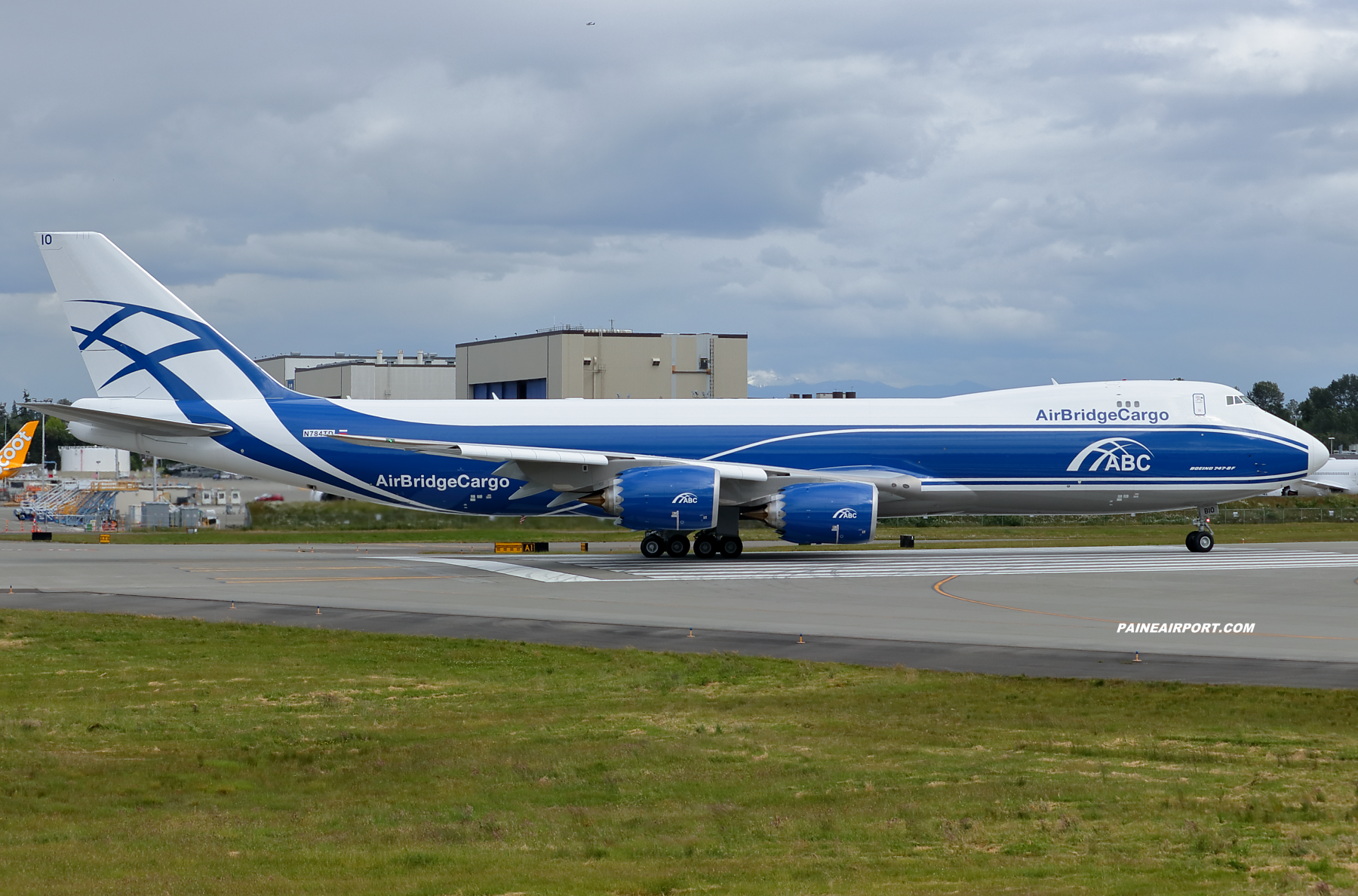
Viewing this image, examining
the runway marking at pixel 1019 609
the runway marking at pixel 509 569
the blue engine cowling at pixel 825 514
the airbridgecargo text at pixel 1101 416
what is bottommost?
the runway marking at pixel 509 569

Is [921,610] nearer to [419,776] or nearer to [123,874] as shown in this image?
[419,776]

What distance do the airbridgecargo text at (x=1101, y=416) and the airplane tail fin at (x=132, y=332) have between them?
24.2 m

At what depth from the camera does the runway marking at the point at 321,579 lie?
29.5m

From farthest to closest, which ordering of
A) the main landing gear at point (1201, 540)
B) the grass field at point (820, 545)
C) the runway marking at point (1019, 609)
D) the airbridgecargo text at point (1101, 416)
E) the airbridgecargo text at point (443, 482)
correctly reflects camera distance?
the grass field at point (820, 545) → the main landing gear at point (1201, 540) → the airbridgecargo text at point (1101, 416) → the airbridgecargo text at point (443, 482) → the runway marking at point (1019, 609)

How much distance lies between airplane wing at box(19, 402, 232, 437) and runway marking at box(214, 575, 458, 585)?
7.66 meters

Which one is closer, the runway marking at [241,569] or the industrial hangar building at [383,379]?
the runway marking at [241,569]

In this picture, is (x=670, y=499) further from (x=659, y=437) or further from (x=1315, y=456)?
(x=1315, y=456)

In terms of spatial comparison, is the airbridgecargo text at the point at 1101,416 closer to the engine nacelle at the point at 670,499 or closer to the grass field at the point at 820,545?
the grass field at the point at 820,545

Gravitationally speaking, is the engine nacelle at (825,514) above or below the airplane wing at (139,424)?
below

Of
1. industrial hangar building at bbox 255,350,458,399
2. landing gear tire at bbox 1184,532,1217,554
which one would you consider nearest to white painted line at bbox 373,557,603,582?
landing gear tire at bbox 1184,532,1217,554

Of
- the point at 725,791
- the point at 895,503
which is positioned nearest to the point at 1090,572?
the point at 895,503

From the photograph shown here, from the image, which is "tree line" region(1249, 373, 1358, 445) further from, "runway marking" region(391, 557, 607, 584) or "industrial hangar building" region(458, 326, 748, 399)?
"runway marking" region(391, 557, 607, 584)

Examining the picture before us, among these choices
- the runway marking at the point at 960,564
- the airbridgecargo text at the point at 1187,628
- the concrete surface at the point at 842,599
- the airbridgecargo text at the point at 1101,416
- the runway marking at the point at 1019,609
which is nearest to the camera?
the concrete surface at the point at 842,599

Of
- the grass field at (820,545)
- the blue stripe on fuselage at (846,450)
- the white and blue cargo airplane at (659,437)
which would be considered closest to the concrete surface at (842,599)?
the white and blue cargo airplane at (659,437)
